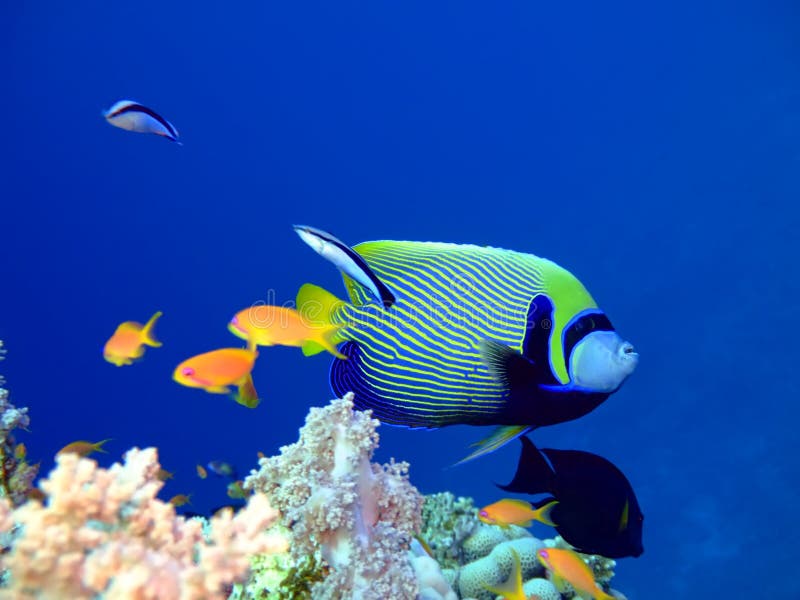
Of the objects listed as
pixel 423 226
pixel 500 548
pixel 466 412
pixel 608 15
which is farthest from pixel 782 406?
pixel 608 15

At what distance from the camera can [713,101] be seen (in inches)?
1852

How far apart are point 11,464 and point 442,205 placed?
160 feet

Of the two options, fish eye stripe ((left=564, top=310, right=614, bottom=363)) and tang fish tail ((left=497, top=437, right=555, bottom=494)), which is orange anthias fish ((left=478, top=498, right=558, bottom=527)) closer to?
tang fish tail ((left=497, top=437, right=555, bottom=494))

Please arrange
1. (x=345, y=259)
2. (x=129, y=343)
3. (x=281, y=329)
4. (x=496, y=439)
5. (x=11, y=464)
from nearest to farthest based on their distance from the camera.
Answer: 1. (x=345, y=259)
2. (x=496, y=439)
3. (x=11, y=464)
4. (x=281, y=329)
5. (x=129, y=343)

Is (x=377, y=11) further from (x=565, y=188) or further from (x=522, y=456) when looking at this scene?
(x=522, y=456)

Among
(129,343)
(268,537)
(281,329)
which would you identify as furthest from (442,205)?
(268,537)

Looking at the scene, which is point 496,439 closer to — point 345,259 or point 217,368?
point 345,259

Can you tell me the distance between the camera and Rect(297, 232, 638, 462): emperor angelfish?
1.68m

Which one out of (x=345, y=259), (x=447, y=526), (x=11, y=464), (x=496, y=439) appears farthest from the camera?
(x=447, y=526)

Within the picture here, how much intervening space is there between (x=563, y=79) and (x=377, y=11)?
21494 mm

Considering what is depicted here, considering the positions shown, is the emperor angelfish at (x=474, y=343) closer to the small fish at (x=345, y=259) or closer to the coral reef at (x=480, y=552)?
the small fish at (x=345, y=259)

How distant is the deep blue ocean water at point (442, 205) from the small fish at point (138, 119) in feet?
44.8

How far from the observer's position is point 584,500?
2635mm

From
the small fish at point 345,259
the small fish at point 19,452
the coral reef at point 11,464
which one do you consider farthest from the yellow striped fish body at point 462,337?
the small fish at point 19,452
